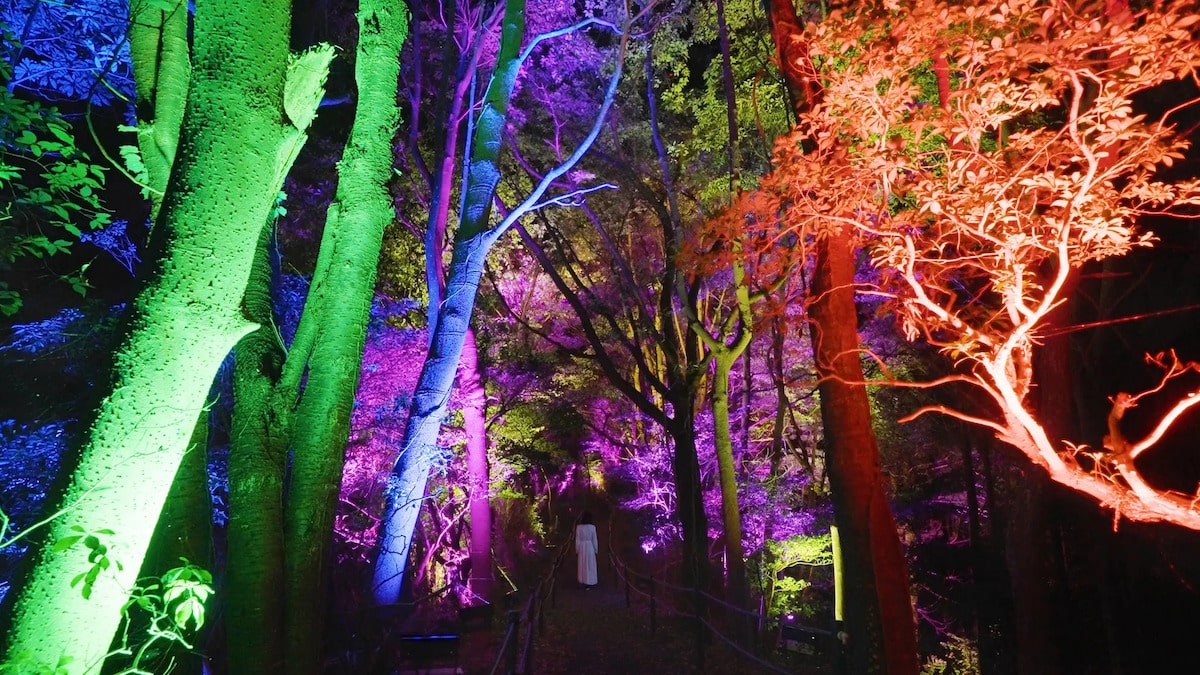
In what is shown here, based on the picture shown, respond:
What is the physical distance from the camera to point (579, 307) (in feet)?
39.0

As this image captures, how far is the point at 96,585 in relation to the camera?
2346 millimetres

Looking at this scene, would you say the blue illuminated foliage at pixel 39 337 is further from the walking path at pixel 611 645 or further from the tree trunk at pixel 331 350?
the walking path at pixel 611 645

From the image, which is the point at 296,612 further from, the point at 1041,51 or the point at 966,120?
the point at 1041,51

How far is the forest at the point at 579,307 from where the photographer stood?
113 inches

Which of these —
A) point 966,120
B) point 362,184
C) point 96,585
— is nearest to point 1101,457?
point 966,120

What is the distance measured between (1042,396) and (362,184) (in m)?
7.06

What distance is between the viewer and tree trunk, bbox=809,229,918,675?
5.12m

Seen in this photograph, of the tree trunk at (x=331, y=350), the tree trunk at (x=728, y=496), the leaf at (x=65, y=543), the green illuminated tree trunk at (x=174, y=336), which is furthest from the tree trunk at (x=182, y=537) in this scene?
the tree trunk at (x=728, y=496)

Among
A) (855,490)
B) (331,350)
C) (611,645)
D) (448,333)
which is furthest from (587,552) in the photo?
(331,350)

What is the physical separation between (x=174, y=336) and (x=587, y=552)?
45.2 feet

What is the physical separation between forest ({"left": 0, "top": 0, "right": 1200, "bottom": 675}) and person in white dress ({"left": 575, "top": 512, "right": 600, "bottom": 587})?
7.82ft

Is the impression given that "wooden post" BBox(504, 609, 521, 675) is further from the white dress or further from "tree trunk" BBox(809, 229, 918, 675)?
the white dress

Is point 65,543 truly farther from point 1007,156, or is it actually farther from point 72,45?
point 72,45

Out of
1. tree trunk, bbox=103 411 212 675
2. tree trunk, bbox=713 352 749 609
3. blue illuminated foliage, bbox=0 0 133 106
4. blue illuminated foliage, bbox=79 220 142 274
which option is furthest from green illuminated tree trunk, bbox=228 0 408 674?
tree trunk, bbox=713 352 749 609
